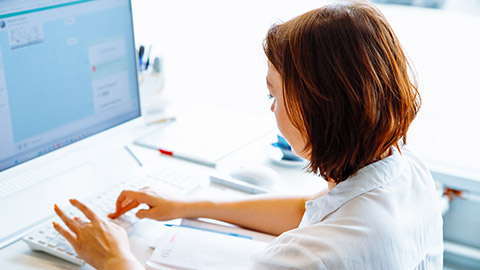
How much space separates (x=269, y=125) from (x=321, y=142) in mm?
885

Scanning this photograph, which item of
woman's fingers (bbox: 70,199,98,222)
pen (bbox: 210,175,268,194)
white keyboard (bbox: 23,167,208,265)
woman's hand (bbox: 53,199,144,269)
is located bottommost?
pen (bbox: 210,175,268,194)

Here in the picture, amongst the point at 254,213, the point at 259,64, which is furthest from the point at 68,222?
the point at 259,64

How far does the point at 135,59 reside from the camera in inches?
Answer: 54.2

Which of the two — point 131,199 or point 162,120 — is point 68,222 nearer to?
point 131,199

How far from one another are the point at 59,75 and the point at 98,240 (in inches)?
16.3

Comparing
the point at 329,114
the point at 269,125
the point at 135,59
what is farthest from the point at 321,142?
the point at 269,125

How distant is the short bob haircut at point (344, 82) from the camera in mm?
792

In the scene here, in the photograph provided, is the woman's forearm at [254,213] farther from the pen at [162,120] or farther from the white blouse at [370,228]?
the pen at [162,120]

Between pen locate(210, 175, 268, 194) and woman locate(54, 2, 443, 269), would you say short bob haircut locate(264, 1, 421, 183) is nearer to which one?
woman locate(54, 2, 443, 269)

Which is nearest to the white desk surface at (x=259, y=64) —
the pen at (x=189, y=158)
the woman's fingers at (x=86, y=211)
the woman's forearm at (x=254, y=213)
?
the pen at (x=189, y=158)

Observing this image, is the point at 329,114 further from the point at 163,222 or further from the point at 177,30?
the point at 177,30

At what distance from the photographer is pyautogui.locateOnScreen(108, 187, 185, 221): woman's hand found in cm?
113

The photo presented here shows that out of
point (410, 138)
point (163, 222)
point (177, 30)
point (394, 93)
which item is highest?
point (394, 93)

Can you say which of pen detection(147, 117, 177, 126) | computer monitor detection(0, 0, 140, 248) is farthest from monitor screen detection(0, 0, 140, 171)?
pen detection(147, 117, 177, 126)
